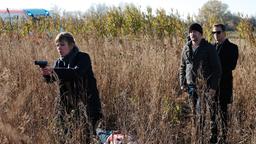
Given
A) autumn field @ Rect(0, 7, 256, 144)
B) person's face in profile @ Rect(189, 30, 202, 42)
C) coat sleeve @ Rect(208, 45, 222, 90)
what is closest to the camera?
autumn field @ Rect(0, 7, 256, 144)

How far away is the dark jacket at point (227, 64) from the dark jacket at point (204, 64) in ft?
1.22

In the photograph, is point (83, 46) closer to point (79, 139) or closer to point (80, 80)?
point (80, 80)

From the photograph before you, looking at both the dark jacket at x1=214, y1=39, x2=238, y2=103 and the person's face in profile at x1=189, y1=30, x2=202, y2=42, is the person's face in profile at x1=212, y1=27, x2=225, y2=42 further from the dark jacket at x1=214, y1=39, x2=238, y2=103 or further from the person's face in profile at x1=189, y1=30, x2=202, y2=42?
the person's face in profile at x1=189, y1=30, x2=202, y2=42

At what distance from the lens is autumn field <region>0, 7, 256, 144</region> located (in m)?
3.83

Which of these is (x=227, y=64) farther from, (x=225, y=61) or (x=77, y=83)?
(x=77, y=83)

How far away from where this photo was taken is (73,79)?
14.6ft

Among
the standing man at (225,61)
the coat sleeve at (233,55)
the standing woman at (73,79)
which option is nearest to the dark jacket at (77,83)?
the standing woman at (73,79)

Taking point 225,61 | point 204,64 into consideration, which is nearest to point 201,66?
point 204,64

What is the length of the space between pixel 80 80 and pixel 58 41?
18.2 inches

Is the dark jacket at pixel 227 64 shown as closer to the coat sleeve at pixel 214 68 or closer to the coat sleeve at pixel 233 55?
the coat sleeve at pixel 233 55

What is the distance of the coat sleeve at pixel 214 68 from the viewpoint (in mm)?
5309

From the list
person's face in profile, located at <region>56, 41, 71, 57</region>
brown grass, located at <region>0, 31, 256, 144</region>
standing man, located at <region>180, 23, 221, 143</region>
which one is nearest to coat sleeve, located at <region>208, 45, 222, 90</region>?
standing man, located at <region>180, 23, 221, 143</region>

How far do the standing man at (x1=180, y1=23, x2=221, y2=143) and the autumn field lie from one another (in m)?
0.32

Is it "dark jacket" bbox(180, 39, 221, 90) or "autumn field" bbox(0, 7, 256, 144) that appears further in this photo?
"dark jacket" bbox(180, 39, 221, 90)
